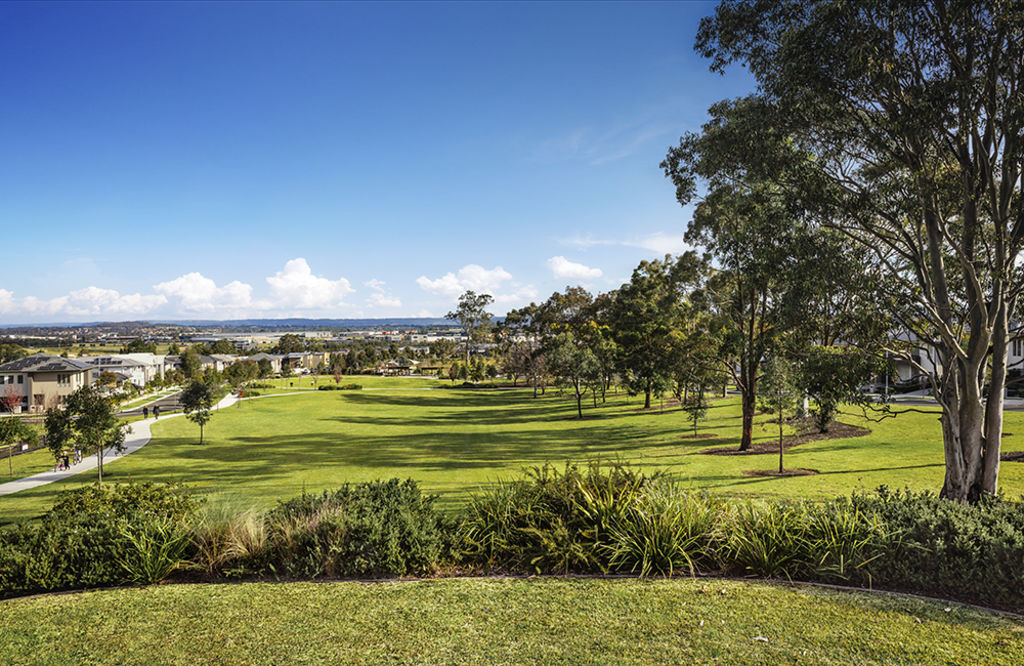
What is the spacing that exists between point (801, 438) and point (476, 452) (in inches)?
591

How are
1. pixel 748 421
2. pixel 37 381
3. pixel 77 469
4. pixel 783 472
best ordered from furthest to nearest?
pixel 37 381 < pixel 77 469 < pixel 748 421 < pixel 783 472

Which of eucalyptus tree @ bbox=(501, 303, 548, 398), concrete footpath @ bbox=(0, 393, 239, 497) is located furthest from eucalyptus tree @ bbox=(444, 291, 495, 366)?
concrete footpath @ bbox=(0, 393, 239, 497)

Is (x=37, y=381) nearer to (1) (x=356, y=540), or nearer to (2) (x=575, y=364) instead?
(2) (x=575, y=364)

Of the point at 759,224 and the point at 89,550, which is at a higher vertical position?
the point at 759,224

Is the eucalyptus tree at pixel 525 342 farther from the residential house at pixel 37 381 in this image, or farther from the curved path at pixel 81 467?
the residential house at pixel 37 381

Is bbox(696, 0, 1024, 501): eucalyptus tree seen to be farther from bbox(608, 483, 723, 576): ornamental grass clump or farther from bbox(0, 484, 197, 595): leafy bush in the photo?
bbox(0, 484, 197, 595): leafy bush

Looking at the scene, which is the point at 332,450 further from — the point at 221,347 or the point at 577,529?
the point at 221,347

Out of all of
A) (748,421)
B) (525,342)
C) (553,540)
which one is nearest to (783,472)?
(748,421)

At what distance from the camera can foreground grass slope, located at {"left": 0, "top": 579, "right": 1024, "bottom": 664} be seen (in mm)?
4840

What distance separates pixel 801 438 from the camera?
24.9 metres

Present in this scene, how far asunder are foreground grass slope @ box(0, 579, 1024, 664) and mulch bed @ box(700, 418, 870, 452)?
56.4 feet

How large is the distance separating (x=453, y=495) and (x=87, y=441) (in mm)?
13106

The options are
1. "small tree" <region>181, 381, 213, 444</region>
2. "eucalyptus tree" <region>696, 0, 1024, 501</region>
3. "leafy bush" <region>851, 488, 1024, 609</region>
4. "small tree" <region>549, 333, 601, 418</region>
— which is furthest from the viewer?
"small tree" <region>549, 333, 601, 418</region>

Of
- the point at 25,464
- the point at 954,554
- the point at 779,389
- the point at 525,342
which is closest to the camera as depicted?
the point at 954,554
